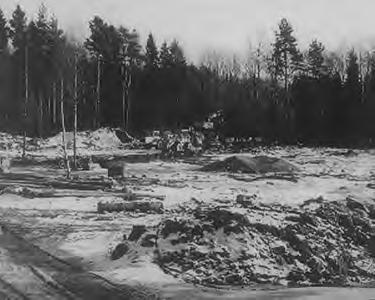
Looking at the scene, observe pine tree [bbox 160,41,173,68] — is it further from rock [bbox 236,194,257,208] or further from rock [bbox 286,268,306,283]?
rock [bbox 286,268,306,283]

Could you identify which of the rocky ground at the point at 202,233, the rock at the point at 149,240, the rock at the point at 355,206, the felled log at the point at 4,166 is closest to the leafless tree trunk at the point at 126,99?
the felled log at the point at 4,166

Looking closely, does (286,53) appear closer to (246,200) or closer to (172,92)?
(172,92)

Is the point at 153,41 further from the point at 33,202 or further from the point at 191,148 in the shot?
the point at 33,202

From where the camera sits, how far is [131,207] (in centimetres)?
1870

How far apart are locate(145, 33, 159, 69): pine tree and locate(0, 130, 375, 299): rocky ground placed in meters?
42.3

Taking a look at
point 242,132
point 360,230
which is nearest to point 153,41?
point 242,132

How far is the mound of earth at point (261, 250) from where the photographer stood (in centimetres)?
1076

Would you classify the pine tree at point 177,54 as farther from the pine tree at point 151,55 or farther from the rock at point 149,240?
the rock at point 149,240

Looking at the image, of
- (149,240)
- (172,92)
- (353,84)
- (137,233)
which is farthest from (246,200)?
(172,92)

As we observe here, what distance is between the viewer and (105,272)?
10.9 m

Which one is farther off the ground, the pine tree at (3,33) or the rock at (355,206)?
the pine tree at (3,33)

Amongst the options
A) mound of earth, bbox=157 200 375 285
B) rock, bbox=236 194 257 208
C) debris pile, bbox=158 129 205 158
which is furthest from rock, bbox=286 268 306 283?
debris pile, bbox=158 129 205 158

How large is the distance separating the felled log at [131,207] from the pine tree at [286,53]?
49197mm

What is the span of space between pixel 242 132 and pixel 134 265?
1758 inches
